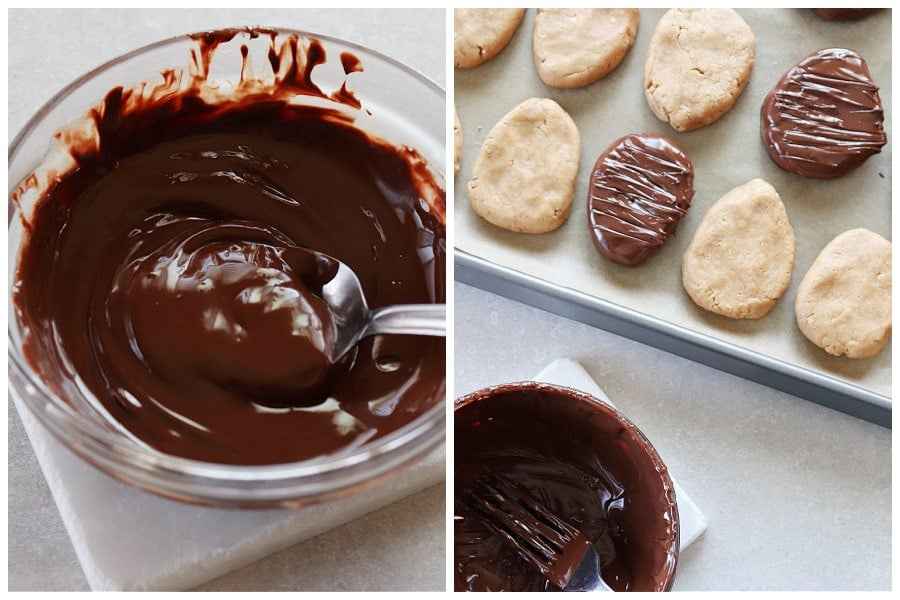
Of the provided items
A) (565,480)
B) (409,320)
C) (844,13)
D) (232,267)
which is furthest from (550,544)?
(844,13)

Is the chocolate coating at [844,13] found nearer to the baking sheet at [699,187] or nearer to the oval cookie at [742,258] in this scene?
the baking sheet at [699,187]

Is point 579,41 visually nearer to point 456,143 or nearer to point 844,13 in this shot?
point 456,143

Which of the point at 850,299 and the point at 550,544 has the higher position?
the point at 850,299

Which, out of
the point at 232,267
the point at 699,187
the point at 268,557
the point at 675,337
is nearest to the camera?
the point at 232,267

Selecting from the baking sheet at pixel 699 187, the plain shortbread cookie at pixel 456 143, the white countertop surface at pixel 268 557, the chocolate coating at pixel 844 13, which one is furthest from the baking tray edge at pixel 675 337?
the chocolate coating at pixel 844 13

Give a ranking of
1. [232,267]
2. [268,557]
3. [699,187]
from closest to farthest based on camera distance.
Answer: [232,267], [268,557], [699,187]

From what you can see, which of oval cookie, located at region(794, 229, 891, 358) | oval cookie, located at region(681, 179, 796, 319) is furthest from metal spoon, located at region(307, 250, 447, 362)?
oval cookie, located at region(794, 229, 891, 358)

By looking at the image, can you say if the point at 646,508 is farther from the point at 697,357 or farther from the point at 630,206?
the point at 630,206
